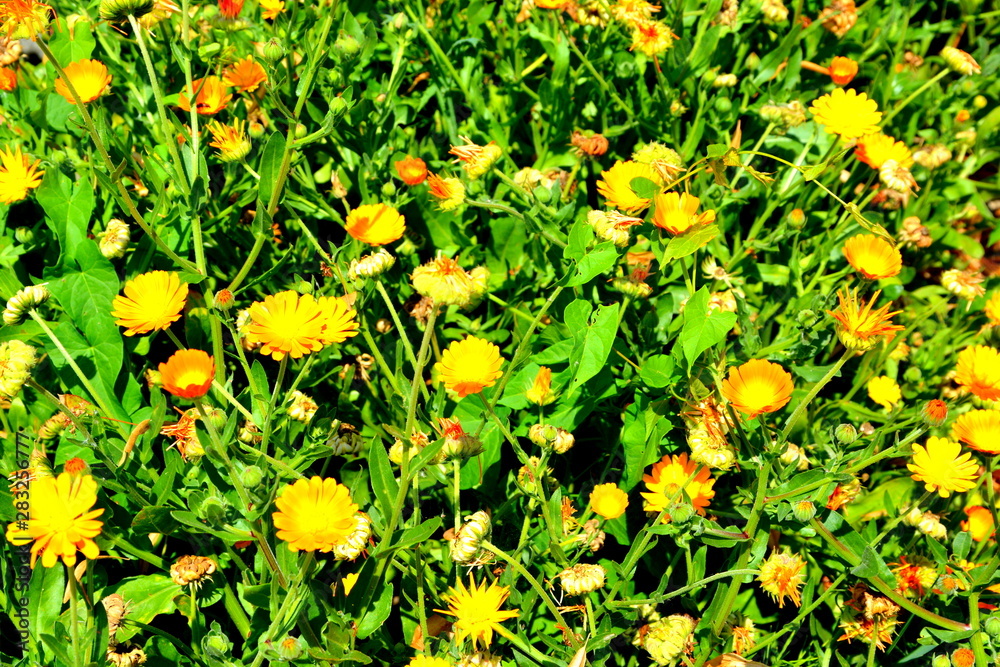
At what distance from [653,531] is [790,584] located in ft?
1.65

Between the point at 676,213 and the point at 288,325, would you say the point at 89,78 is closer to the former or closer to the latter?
the point at 288,325

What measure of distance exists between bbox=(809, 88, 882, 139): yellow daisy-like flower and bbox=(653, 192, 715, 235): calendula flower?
60cm

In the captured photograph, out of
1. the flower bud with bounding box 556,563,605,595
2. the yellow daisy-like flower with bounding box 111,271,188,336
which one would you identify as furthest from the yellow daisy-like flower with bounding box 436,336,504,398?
the yellow daisy-like flower with bounding box 111,271,188,336

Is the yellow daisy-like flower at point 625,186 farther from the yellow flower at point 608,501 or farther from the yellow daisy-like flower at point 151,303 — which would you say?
the yellow daisy-like flower at point 151,303

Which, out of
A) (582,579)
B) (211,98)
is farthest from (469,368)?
(211,98)

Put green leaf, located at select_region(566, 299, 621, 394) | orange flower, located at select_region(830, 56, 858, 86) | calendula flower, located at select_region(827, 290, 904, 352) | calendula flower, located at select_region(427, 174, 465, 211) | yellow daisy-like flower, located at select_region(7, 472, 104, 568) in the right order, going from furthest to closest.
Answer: orange flower, located at select_region(830, 56, 858, 86) < calendula flower, located at select_region(427, 174, 465, 211) < green leaf, located at select_region(566, 299, 621, 394) < calendula flower, located at select_region(827, 290, 904, 352) < yellow daisy-like flower, located at select_region(7, 472, 104, 568)

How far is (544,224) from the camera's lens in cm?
235

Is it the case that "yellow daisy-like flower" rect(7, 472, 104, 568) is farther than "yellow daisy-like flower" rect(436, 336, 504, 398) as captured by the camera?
No

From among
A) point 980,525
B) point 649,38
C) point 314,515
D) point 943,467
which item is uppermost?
point 649,38

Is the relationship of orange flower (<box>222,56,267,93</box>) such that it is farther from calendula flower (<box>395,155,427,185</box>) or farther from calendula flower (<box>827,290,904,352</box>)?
calendula flower (<box>827,290,904,352</box>)

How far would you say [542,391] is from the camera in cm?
213

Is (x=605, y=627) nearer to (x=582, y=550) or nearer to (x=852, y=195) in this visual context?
(x=582, y=550)

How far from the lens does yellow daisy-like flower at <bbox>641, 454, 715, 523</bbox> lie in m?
2.11

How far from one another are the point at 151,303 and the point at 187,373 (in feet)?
0.88
